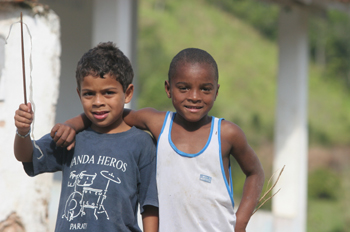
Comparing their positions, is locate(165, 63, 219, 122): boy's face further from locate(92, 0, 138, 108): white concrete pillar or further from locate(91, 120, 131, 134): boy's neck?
locate(92, 0, 138, 108): white concrete pillar

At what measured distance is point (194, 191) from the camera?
1.89 m

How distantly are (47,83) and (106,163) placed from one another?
1205mm

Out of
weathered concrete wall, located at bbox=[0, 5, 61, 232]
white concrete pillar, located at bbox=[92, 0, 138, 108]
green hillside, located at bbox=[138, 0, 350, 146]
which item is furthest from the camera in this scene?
green hillside, located at bbox=[138, 0, 350, 146]

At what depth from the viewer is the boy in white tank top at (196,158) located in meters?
1.89

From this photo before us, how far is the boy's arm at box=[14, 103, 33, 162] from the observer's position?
1732 mm

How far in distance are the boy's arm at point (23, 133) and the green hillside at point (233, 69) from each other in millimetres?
13189

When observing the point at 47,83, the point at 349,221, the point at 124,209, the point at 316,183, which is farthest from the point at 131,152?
the point at 316,183

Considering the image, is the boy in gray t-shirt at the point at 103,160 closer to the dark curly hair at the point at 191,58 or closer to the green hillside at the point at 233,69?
the dark curly hair at the point at 191,58

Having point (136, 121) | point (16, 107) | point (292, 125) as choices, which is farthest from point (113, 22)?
point (292, 125)

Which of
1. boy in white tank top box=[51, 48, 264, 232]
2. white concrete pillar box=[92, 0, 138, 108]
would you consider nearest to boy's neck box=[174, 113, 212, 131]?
boy in white tank top box=[51, 48, 264, 232]

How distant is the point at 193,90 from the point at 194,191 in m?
0.42

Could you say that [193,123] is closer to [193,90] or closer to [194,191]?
[193,90]

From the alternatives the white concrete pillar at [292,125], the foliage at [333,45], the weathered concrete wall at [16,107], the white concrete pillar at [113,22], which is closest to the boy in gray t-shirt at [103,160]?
the weathered concrete wall at [16,107]

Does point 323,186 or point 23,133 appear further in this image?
point 323,186
